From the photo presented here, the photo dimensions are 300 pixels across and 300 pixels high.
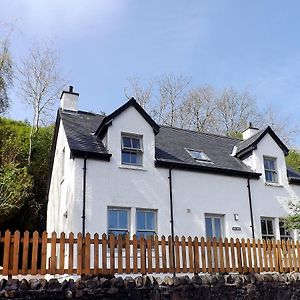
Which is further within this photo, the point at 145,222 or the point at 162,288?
the point at 145,222

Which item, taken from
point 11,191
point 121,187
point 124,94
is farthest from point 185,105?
point 121,187

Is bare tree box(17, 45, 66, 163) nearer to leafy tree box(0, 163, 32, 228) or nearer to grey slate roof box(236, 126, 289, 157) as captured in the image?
leafy tree box(0, 163, 32, 228)

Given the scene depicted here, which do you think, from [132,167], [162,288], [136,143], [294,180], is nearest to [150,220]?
[132,167]

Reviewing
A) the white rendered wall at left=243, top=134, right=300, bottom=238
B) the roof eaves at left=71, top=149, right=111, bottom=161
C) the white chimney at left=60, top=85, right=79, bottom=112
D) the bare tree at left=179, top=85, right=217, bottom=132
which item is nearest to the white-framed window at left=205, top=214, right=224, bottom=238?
the white rendered wall at left=243, top=134, right=300, bottom=238

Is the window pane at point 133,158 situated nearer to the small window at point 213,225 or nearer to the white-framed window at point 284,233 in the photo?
the small window at point 213,225

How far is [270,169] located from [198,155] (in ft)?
12.6

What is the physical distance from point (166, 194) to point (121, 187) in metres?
2.01

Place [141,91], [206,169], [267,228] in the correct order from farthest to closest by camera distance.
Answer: [141,91] → [267,228] → [206,169]

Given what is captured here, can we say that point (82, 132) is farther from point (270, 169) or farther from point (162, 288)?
point (270, 169)

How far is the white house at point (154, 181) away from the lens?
1450 centimetres

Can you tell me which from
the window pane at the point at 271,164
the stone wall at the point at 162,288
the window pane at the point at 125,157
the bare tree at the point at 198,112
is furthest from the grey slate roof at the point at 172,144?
the bare tree at the point at 198,112

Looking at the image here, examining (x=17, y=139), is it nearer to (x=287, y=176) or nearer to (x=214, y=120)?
(x=287, y=176)

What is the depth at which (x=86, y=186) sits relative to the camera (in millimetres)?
14227

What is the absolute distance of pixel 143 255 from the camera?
10055 mm
